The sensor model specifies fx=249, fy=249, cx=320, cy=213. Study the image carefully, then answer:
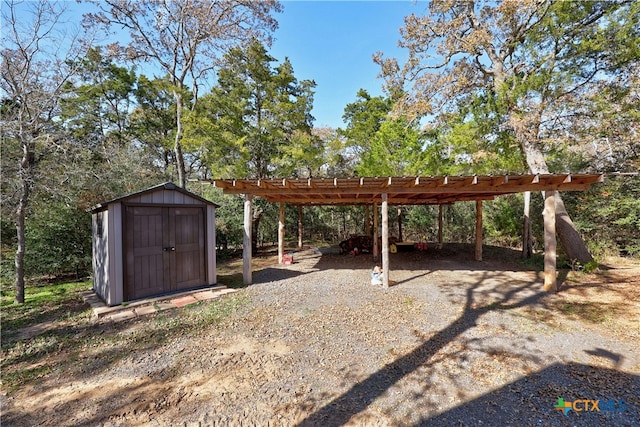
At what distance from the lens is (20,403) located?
7.88ft

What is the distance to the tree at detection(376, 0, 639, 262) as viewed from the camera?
7.43 m

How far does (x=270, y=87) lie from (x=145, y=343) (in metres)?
10.1

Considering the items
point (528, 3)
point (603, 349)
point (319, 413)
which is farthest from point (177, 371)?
point (528, 3)

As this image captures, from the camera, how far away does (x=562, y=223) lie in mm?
7859

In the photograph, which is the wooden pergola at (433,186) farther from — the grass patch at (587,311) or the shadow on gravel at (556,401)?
the shadow on gravel at (556,401)

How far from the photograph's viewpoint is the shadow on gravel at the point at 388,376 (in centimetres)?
221

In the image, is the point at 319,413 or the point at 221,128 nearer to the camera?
the point at 319,413

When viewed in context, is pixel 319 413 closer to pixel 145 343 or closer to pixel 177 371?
pixel 177 371

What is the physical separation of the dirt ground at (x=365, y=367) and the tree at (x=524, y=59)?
5.64m

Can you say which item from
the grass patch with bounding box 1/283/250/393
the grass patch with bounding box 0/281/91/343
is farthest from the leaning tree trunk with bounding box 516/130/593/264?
the grass patch with bounding box 0/281/91/343

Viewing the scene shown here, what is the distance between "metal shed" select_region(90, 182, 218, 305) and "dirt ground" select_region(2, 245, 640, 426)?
95 centimetres

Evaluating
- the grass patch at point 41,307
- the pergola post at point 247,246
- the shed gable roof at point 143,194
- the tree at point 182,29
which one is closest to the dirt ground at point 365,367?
the pergola post at point 247,246
